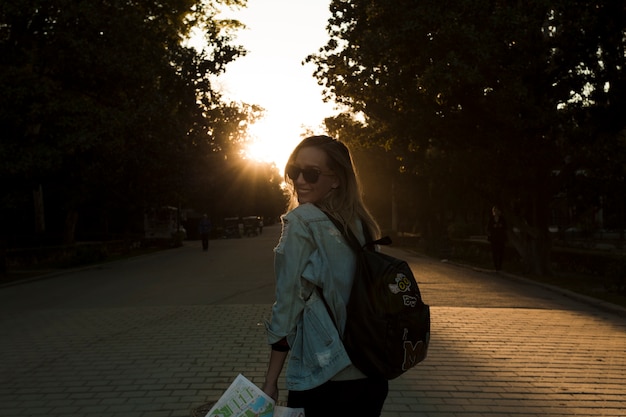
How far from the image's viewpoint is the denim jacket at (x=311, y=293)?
2.50m

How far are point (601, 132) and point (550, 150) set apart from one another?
2725 millimetres

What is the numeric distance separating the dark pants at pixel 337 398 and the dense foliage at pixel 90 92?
17852 millimetres

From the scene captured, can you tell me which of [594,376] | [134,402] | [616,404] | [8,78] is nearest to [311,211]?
[134,402]

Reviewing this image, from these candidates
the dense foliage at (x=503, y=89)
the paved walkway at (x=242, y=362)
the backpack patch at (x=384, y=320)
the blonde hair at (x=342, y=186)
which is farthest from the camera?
the dense foliage at (x=503, y=89)

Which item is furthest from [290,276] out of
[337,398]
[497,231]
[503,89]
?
[497,231]

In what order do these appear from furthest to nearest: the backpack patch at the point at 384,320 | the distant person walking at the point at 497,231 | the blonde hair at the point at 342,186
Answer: the distant person walking at the point at 497,231, the blonde hair at the point at 342,186, the backpack patch at the point at 384,320

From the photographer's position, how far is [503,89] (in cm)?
1673

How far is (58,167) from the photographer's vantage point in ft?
66.3

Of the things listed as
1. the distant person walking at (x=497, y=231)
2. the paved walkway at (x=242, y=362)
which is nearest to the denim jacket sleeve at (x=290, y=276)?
the paved walkway at (x=242, y=362)

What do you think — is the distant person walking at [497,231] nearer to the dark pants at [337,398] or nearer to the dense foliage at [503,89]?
the dense foliage at [503,89]

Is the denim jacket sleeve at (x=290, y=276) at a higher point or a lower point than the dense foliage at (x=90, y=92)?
lower

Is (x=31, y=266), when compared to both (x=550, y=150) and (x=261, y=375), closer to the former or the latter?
(x=550, y=150)

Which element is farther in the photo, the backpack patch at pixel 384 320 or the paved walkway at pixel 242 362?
the paved walkway at pixel 242 362

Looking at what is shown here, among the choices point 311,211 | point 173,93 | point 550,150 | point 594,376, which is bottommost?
point 594,376
